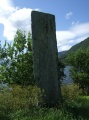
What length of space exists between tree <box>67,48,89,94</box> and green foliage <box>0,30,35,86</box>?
→ 58.3ft

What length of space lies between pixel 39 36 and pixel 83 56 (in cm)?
3308

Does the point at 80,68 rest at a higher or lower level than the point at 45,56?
higher

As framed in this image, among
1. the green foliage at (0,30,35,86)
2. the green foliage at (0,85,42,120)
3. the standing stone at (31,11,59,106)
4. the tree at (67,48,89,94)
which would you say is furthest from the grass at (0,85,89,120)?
the tree at (67,48,89,94)

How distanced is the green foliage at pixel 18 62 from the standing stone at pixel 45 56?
1069 centimetres

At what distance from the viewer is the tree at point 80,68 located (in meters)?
44.1

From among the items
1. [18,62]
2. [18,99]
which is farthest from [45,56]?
[18,62]

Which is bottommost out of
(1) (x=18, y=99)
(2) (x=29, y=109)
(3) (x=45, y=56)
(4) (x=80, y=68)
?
(2) (x=29, y=109)

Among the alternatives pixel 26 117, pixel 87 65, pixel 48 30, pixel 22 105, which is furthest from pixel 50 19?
pixel 87 65

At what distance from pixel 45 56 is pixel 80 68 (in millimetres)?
32770

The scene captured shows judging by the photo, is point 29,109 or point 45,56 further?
point 45,56

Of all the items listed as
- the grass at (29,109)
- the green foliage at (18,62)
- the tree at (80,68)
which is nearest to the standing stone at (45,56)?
the grass at (29,109)

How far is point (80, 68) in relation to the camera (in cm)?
4616

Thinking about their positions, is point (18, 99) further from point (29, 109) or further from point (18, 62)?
point (18, 62)

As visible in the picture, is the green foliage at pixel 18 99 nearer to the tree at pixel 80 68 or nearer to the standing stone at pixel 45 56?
Answer: the standing stone at pixel 45 56
